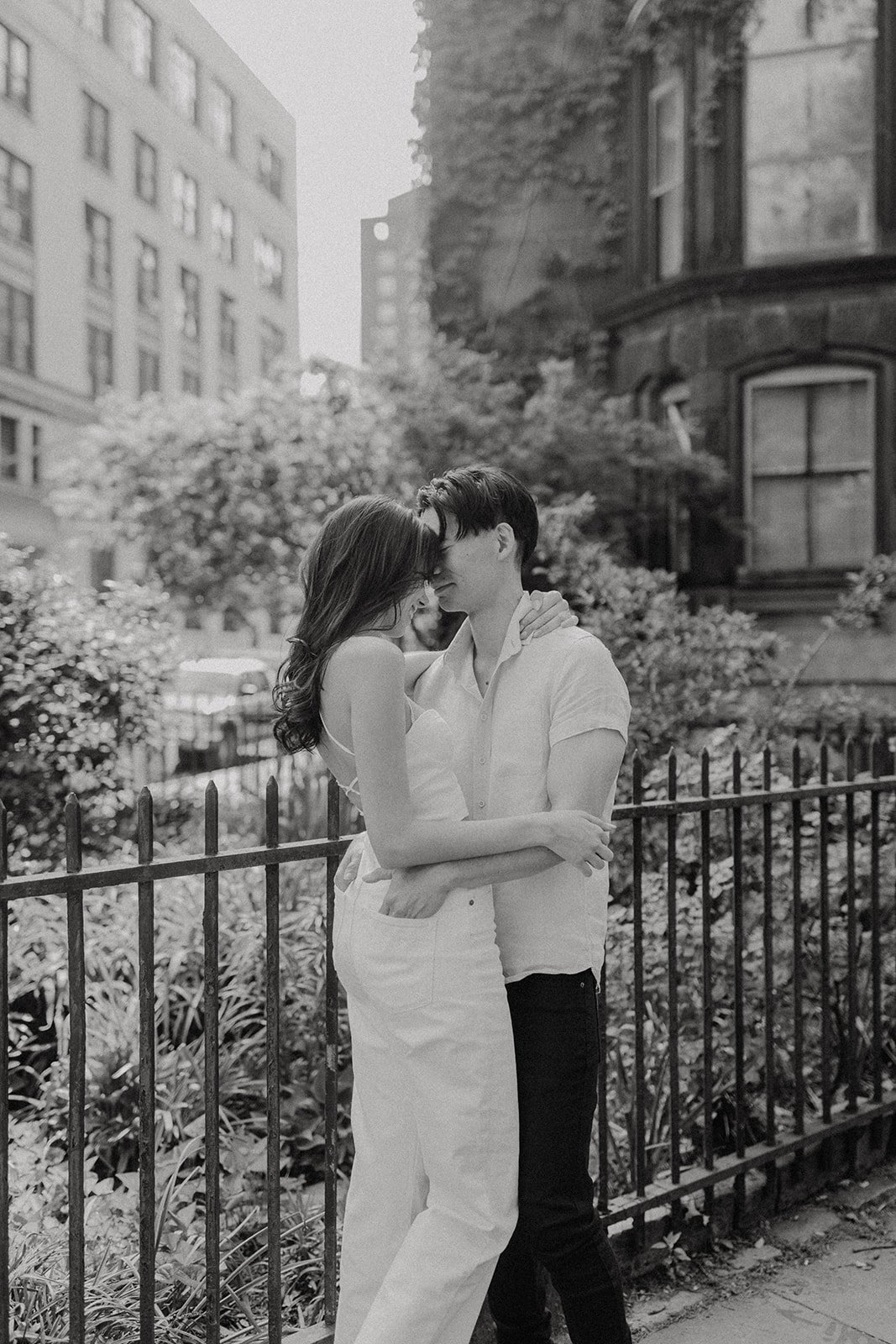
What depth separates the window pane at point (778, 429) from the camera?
40.0 feet

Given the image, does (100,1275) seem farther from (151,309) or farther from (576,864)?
(151,309)

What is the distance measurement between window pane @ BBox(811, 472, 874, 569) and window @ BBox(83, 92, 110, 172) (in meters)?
27.2

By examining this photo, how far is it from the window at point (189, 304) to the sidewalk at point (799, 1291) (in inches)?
1498

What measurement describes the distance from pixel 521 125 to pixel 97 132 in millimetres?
24247

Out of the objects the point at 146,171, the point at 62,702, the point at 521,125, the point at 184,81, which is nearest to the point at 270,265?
the point at 184,81

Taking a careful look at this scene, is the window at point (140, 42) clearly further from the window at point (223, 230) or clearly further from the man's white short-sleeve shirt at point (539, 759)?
the man's white short-sleeve shirt at point (539, 759)

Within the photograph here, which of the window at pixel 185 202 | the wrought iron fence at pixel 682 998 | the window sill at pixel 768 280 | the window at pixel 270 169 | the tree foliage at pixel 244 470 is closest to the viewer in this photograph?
the wrought iron fence at pixel 682 998

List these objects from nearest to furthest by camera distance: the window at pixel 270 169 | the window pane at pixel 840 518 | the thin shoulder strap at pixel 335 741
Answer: the thin shoulder strap at pixel 335 741 < the window pane at pixel 840 518 < the window at pixel 270 169

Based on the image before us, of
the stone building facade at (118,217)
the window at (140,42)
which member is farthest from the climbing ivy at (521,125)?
the window at (140,42)

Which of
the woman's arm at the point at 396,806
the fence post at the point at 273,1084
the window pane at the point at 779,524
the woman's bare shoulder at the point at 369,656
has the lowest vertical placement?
the fence post at the point at 273,1084

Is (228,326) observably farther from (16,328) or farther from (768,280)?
(768,280)

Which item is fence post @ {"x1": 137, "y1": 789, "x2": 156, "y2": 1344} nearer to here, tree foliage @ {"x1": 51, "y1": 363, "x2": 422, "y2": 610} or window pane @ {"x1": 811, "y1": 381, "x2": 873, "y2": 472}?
tree foliage @ {"x1": 51, "y1": 363, "x2": 422, "y2": 610}

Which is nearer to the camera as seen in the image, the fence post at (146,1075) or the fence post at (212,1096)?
the fence post at (146,1075)

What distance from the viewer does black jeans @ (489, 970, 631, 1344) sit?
90.6 inches
